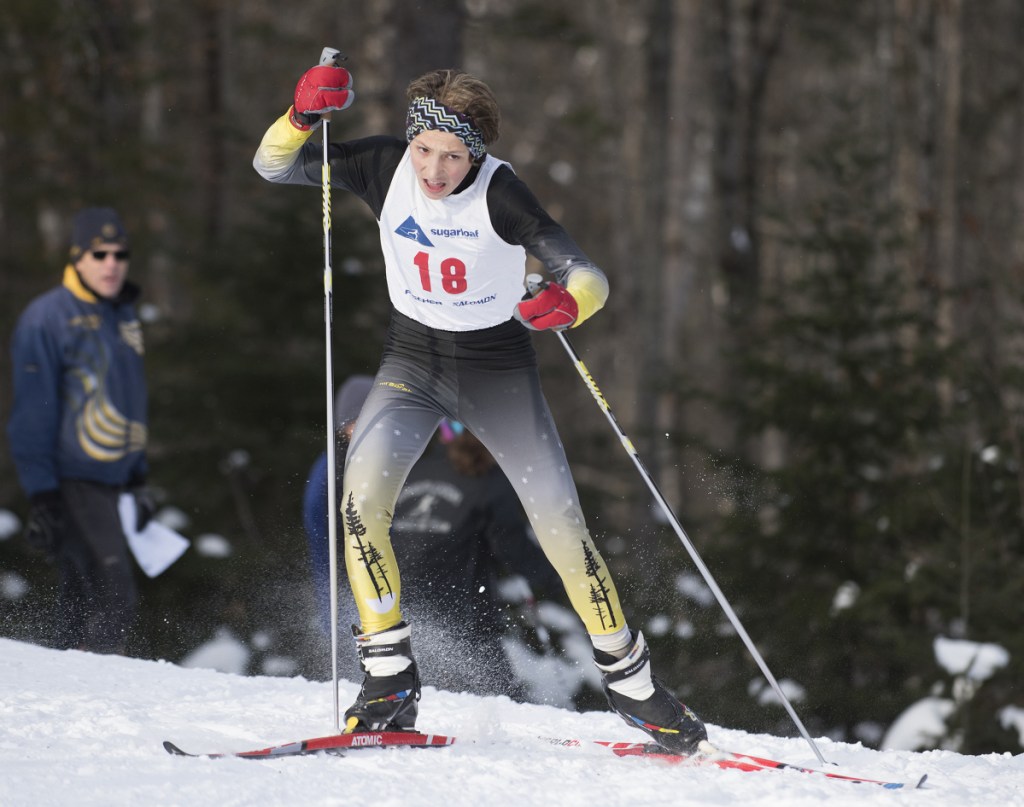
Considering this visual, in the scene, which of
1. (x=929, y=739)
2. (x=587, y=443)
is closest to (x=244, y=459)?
(x=587, y=443)

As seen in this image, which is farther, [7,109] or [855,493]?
[7,109]

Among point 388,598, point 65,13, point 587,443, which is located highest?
point 65,13

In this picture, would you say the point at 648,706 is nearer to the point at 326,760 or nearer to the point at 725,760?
the point at 725,760

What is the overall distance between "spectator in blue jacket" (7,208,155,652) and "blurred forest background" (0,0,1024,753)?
603mm

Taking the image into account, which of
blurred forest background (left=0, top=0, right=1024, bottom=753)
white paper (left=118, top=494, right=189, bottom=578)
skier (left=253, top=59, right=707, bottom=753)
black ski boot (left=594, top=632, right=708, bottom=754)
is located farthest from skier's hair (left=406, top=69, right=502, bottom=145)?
blurred forest background (left=0, top=0, right=1024, bottom=753)

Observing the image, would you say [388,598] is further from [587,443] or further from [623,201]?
[623,201]

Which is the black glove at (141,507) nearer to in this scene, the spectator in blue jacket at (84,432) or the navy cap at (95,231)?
the spectator in blue jacket at (84,432)

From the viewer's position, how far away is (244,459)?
9.51m

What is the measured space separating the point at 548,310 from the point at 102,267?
3223 mm

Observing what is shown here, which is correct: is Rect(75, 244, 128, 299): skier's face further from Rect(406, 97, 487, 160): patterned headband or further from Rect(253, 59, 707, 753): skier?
Rect(406, 97, 487, 160): patterned headband

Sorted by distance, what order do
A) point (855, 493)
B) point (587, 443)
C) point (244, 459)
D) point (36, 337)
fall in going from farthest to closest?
1. point (587, 443)
2. point (244, 459)
3. point (855, 493)
4. point (36, 337)

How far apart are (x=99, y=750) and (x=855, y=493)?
17.0 ft

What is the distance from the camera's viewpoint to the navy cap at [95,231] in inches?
242

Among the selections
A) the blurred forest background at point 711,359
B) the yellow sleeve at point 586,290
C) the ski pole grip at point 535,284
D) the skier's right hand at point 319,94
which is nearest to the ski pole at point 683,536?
the ski pole grip at point 535,284
